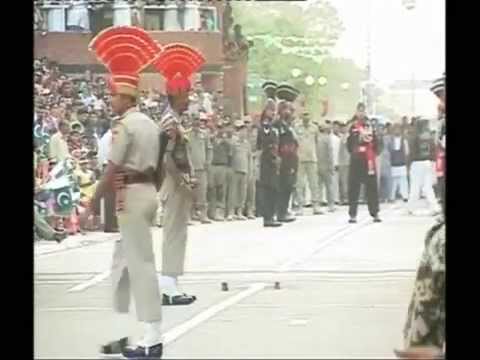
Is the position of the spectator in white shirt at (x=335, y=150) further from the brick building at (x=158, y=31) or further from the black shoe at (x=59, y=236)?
the black shoe at (x=59, y=236)

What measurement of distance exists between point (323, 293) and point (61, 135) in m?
1.11

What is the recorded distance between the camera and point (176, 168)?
4570mm

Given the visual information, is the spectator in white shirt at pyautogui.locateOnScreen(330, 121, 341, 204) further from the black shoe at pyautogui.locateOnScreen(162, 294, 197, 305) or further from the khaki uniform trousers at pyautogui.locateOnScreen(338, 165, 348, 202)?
the black shoe at pyautogui.locateOnScreen(162, 294, 197, 305)

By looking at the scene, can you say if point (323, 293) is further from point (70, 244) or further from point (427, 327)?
point (70, 244)

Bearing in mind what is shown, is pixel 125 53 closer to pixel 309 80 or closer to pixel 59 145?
pixel 59 145

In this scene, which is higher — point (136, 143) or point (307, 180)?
point (136, 143)

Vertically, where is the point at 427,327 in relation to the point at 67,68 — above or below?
below

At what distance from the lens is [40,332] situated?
4625 millimetres

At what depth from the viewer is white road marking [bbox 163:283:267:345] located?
4547 millimetres

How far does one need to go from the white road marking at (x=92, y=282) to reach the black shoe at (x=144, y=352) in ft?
0.89

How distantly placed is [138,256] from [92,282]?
214 millimetres

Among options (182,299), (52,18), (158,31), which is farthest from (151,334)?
(52,18)

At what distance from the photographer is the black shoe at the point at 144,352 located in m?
4.52
